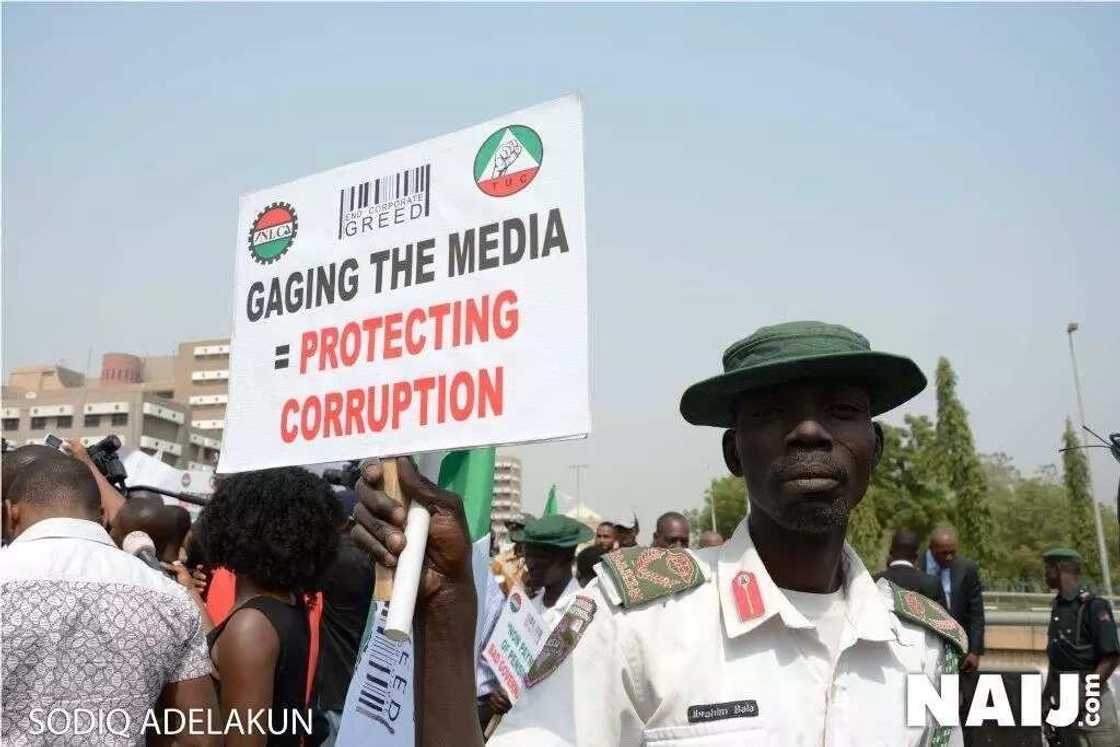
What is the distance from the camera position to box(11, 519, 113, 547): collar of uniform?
2889 millimetres

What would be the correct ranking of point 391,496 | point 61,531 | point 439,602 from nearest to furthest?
point 439,602
point 391,496
point 61,531

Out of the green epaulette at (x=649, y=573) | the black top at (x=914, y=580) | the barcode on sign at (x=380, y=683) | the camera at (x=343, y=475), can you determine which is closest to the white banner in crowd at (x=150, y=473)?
the camera at (x=343, y=475)

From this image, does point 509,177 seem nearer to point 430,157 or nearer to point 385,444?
point 430,157

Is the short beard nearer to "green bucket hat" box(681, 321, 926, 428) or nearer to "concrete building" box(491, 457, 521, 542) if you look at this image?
"green bucket hat" box(681, 321, 926, 428)

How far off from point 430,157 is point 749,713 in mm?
1355

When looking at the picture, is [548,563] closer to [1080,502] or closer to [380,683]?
[380,683]

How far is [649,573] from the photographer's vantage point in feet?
6.82

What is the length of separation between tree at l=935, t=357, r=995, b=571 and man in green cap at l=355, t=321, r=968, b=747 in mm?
49554

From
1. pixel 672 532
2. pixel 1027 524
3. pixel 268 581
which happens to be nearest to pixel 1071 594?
pixel 672 532

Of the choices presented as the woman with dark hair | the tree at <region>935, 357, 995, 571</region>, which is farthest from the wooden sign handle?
the tree at <region>935, 357, 995, 571</region>

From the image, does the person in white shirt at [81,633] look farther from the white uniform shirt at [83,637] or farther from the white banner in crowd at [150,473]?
the white banner in crowd at [150,473]

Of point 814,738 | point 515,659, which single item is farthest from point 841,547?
point 515,659

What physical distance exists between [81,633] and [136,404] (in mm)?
85631

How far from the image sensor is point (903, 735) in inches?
80.0
